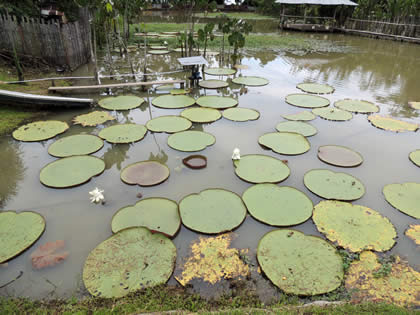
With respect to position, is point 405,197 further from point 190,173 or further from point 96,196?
point 96,196

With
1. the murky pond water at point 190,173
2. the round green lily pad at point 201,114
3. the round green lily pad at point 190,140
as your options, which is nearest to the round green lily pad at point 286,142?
the murky pond water at point 190,173

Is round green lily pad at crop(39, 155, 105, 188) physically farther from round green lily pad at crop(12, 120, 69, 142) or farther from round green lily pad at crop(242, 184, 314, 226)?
round green lily pad at crop(242, 184, 314, 226)

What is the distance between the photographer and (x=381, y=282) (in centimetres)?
249

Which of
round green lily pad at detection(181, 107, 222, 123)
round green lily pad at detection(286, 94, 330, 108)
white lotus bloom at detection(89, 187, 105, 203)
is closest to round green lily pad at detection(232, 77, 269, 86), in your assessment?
round green lily pad at detection(286, 94, 330, 108)

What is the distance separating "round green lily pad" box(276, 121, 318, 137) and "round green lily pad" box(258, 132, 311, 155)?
0.64 ft

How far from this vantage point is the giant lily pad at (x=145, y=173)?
3.81 m

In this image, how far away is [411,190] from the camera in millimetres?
3707

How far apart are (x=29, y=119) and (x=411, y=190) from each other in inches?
279

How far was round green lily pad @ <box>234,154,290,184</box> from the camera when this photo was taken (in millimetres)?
3915

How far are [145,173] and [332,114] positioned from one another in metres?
4.60

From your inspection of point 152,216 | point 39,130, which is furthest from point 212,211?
point 39,130

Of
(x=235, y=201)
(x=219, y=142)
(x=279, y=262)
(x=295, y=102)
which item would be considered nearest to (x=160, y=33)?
(x=295, y=102)

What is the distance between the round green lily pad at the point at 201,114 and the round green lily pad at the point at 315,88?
127 inches

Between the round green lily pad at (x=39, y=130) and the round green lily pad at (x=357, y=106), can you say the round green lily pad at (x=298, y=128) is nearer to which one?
the round green lily pad at (x=357, y=106)
